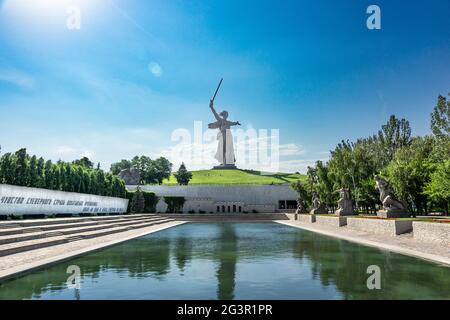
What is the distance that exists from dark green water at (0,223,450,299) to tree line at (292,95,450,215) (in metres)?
20.8

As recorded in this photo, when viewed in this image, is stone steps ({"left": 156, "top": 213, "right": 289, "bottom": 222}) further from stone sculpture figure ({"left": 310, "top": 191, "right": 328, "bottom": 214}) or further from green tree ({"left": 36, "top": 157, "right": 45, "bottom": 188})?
green tree ({"left": 36, "top": 157, "right": 45, "bottom": 188})

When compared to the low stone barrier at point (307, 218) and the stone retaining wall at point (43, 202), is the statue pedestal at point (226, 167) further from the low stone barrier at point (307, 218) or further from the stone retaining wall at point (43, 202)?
the stone retaining wall at point (43, 202)

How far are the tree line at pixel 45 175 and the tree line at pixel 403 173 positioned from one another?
3104 cm

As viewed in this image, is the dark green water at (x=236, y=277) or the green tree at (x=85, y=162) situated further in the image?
the green tree at (x=85, y=162)

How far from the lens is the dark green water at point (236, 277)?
320 inches

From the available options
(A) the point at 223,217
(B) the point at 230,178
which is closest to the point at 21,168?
(A) the point at 223,217

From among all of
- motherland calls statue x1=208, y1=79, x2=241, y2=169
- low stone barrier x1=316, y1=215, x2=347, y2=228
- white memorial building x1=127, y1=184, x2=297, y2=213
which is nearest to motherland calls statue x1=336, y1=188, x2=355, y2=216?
low stone barrier x1=316, y1=215, x2=347, y2=228

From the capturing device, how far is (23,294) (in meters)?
8.12

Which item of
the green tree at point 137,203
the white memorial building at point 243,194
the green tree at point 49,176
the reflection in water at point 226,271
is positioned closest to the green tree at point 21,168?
the green tree at point 49,176

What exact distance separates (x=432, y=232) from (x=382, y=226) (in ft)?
17.1

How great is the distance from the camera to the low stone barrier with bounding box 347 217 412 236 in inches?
813

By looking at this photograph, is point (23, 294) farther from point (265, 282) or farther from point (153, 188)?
point (153, 188)

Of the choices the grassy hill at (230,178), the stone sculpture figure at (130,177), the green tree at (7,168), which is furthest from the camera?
the grassy hill at (230,178)

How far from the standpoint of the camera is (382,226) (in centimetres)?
2234
